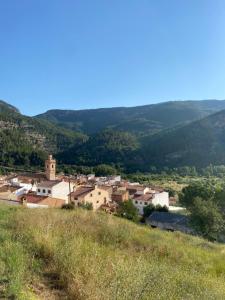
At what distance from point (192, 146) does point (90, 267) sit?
11688cm

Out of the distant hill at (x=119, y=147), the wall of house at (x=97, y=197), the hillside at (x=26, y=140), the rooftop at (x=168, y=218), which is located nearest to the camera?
the rooftop at (x=168, y=218)

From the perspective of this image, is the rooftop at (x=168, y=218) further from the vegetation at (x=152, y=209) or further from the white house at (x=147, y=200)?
the white house at (x=147, y=200)

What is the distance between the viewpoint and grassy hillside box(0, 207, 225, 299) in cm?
428

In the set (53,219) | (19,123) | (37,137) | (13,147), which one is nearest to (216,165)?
(13,147)

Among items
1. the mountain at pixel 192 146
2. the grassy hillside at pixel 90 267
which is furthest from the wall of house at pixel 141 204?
the mountain at pixel 192 146

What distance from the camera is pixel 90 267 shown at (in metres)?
5.00

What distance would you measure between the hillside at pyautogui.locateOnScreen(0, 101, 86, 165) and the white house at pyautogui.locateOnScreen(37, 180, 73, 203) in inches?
2018

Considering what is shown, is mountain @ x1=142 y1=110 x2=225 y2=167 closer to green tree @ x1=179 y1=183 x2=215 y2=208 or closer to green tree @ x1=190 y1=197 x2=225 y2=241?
green tree @ x1=179 y1=183 x2=215 y2=208

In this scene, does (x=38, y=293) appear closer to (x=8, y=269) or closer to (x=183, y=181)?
(x=8, y=269)

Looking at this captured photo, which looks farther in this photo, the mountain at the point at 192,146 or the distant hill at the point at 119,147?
the mountain at the point at 192,146

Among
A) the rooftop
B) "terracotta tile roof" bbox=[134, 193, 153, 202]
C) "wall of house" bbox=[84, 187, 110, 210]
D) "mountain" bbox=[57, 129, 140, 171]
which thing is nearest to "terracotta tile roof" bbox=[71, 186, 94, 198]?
"wall of house" bbox=[84, 187, 110, 210]

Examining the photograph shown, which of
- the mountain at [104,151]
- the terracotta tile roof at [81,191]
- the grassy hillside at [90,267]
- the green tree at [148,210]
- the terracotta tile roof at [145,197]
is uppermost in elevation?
the mountain at [104,151]

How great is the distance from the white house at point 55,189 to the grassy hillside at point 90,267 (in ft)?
120

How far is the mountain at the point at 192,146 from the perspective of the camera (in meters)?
111
